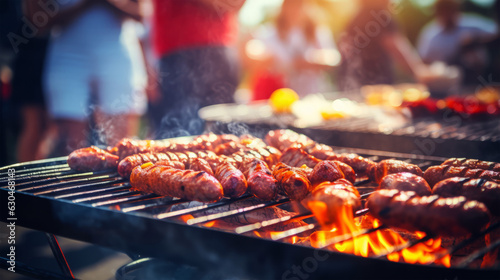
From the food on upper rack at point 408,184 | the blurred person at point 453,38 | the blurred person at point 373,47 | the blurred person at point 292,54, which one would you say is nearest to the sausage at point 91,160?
the food on upper rack at point 408,184

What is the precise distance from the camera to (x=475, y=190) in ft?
7.13

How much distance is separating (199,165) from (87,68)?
129 inches

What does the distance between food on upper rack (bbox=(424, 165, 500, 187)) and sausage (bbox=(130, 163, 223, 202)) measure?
1317 mm

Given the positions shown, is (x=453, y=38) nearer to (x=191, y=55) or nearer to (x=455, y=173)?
(x=191, y=55)

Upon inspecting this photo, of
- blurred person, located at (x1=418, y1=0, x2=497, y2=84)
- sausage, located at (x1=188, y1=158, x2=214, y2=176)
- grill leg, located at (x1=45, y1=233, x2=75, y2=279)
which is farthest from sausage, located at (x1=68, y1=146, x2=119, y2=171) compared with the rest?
blurred person, located at (x1=418, y1=0, x2=497, y2=84)

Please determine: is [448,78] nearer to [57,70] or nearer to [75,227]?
[57,70]

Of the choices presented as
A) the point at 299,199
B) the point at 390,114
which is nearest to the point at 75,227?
the point at 299,199

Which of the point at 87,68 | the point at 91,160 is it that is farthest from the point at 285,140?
the point at 87,68

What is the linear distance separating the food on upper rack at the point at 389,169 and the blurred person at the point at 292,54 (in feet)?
18.2

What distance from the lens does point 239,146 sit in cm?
355

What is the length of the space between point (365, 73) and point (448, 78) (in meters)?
2.19

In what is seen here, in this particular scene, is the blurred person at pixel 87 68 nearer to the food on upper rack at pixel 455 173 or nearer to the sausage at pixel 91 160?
the sausage at pixel 91 160

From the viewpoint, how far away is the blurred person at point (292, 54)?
8383 mm

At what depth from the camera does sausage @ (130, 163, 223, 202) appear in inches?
92.7
